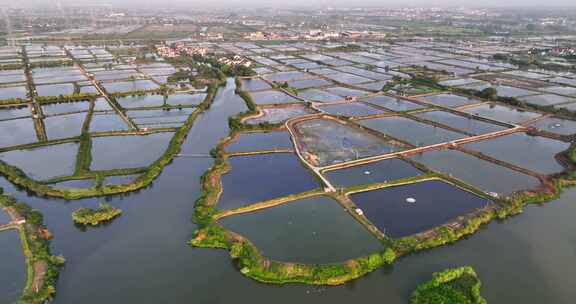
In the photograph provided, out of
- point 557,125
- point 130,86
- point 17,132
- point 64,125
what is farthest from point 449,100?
point 17,132

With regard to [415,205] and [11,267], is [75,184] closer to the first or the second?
[11,267]

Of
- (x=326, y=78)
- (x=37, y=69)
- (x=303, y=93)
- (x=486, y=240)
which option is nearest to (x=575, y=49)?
(x=326, y=78)

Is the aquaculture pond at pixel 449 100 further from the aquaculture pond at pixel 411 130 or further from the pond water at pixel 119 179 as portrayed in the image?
the pond water at pixel 119 179

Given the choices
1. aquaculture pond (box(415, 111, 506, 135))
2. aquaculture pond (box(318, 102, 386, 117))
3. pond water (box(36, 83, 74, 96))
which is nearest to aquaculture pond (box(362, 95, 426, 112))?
aquaculture pond (box(318, 102, 386, 117))

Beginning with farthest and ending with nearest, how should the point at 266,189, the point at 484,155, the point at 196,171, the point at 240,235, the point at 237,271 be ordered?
the point at 484,155 → the point at 196,171 → the point at 266,189 → the point at 240,235 → the point at 237,271

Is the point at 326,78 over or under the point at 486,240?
over

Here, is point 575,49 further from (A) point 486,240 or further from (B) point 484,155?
(A) point 486,240

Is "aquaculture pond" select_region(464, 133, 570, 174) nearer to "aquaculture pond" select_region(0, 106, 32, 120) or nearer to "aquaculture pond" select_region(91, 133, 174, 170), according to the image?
"aquaculture pond" select_region(91, 133, 174, 170)

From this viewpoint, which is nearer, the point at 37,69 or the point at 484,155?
the point at 484,155
